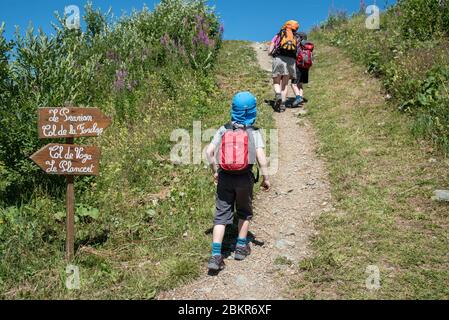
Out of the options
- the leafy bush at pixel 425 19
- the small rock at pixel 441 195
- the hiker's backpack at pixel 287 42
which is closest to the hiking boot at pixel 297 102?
the hiker's backpack at pixel 287 42

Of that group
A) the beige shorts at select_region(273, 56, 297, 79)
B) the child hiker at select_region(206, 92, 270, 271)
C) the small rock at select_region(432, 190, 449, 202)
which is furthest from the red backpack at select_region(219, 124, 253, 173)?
the beige shorts at select_region(273, 56, 297, 79)

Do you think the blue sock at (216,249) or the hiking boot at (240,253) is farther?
the hiking boot at (240,253)

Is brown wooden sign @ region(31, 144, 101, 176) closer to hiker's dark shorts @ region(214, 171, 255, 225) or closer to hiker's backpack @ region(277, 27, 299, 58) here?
hiker's dark shorts @ region(214, 171, 255, 225)

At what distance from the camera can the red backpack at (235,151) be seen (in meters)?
4.89

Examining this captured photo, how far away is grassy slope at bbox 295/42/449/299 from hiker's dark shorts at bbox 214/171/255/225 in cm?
107

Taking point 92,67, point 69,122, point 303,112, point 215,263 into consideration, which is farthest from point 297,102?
point 69,122

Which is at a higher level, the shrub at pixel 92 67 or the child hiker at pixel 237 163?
the shrub at pixel 92 67

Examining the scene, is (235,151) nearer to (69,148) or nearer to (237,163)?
(237,163)

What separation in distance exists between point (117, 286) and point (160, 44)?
10106 mm

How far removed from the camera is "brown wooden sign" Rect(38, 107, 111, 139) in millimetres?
5016

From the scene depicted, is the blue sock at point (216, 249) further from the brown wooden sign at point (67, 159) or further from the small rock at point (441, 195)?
the small rock at point (441, 195)

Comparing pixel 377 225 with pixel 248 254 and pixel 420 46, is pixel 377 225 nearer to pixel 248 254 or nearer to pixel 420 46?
pixel 248 254

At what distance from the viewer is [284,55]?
1094 centimetres

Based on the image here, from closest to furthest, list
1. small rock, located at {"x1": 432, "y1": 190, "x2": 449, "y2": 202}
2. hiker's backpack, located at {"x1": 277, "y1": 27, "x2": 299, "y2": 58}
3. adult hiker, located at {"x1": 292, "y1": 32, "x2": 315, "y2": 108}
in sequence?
small rock, located at {"x1": 432, "y1": 190, "x2": 449, "y2": 202}
hiker's backpack, located at {"x1": 277, "y1": 27, "x2": 299, "y2": 58}
adult hiker, located at {"x1": 292, "y1": 32, "x2": 315, "y2": 108}
